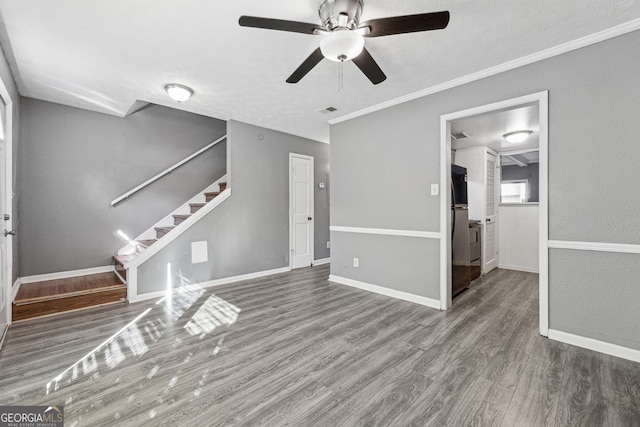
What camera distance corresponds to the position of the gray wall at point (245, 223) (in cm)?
373

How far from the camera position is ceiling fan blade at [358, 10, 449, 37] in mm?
1551

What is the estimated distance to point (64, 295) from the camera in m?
3.00

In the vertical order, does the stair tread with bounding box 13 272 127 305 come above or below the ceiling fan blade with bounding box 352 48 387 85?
below

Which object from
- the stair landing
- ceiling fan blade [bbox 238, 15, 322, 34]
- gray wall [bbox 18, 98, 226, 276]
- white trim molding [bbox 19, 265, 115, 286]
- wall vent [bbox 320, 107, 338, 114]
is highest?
wall vent [bbox 320, 107, 338, 114]

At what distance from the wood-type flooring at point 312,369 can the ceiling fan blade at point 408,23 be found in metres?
2.25

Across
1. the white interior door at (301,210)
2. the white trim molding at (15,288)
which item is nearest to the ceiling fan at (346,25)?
the white interior door at (301,210)

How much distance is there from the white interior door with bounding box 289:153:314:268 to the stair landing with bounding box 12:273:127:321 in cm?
266

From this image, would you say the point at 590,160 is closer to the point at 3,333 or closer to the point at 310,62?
the point at 310,62

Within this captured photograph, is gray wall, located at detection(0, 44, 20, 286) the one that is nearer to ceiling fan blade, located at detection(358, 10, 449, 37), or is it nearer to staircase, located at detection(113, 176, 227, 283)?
staircase, located at detection(113, 176, 227, 283)

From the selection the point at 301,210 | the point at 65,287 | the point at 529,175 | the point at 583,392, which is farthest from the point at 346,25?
the point at 529,175

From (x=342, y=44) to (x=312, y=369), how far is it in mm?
2225

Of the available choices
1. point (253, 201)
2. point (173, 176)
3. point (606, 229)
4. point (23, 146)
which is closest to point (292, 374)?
point (606, 229)

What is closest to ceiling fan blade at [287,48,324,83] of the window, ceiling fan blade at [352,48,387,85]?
ceiling fan blade at [352,48,387,85]

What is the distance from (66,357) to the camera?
83.0 inches
